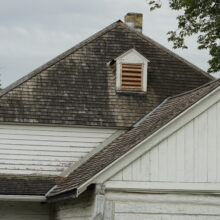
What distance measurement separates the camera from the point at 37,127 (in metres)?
24.3

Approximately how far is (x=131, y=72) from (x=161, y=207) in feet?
25.0

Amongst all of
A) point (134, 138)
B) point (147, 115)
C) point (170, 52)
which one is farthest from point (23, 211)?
point (170, 52)

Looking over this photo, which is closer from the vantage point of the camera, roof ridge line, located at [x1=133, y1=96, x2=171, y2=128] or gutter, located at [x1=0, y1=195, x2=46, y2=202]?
gutter, located at [x1=0, y1=195, x2=46, y2=202]

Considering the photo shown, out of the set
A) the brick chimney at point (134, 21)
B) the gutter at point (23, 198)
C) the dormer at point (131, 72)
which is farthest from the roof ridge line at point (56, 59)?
the gutter at point (23, 198)

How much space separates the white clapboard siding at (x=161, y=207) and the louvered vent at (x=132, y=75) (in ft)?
23.6

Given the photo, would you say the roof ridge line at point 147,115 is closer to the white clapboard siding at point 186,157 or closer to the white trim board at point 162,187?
the white clapboard siding at point 186,157

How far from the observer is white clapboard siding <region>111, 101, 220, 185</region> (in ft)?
63.1

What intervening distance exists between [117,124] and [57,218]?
3263mm

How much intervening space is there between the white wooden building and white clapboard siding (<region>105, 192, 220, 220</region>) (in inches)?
0.9

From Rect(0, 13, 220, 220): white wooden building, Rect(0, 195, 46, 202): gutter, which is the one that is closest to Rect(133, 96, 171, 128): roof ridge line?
Rect(0, 13, 220, 220): white wooden building

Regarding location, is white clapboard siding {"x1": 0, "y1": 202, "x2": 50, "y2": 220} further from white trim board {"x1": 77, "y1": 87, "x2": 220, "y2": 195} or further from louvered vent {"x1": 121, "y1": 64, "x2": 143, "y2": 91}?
white trim board {"x1": 77, "y1": 87, "x2": 220, "y2": 195}

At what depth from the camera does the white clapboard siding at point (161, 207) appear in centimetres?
1916

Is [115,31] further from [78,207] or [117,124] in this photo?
[78,207]

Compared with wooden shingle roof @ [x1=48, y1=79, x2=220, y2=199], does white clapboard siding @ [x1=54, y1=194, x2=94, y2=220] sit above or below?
below
